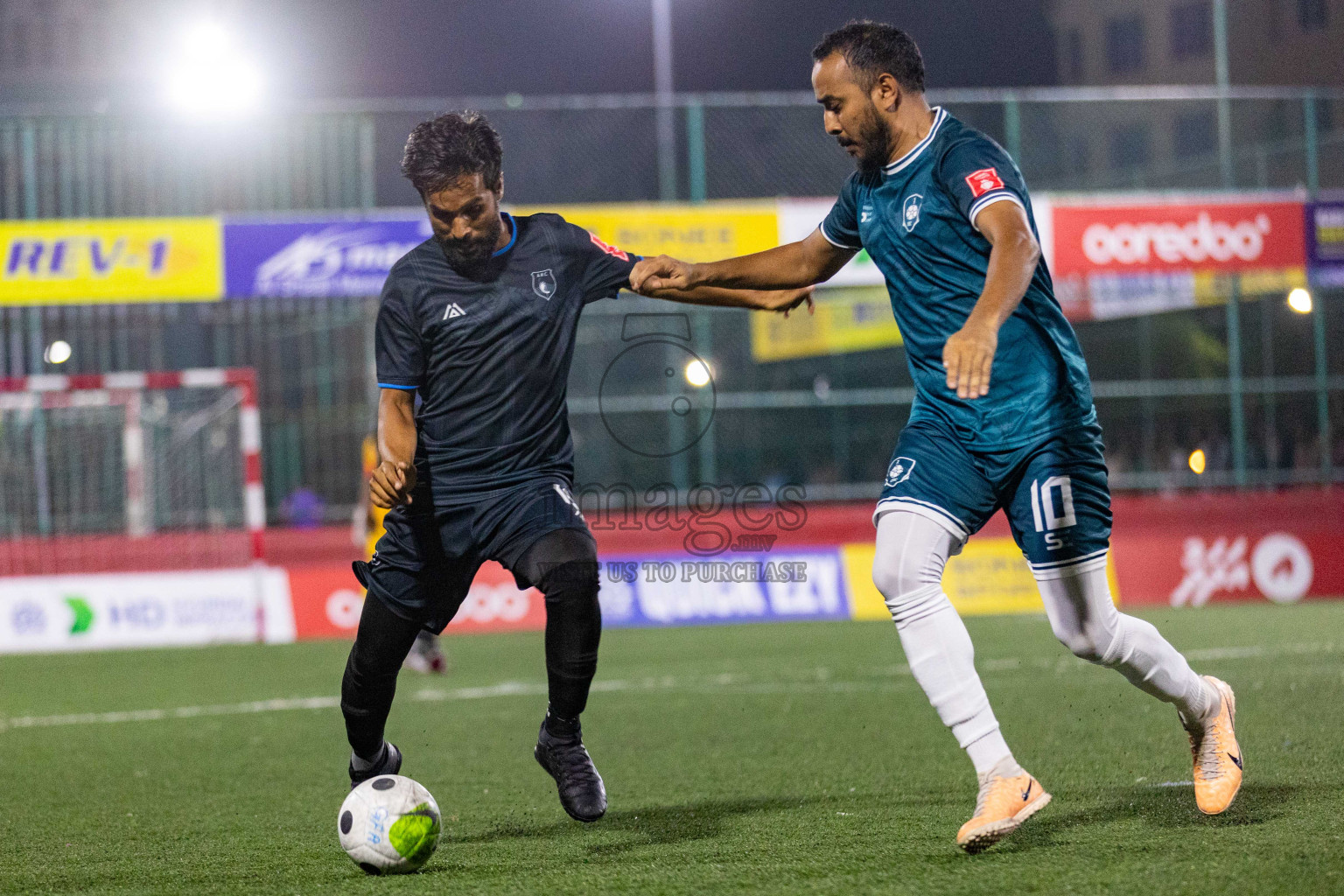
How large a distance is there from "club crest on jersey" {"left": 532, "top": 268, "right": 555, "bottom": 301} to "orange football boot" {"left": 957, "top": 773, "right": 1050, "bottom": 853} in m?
2.01

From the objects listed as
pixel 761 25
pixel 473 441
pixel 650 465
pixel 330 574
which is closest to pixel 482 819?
pixel 473 441

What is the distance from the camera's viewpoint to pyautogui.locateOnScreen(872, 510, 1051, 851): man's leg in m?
4.00

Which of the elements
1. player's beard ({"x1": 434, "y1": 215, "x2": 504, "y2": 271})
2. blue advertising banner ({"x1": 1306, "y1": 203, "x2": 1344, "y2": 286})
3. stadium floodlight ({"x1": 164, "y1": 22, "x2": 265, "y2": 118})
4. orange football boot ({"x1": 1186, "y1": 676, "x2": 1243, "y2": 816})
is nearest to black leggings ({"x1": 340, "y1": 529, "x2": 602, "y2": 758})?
player's beard ({"x1": 434, "y1": 215, "x2": 504, "y2": 271})

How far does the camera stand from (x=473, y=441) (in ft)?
15.2

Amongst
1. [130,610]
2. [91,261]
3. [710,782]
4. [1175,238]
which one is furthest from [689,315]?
[710,782]

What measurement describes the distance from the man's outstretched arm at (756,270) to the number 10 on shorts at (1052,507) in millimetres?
1050

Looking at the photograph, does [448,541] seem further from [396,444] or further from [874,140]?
[874,140]

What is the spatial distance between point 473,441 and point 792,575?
30.9ft

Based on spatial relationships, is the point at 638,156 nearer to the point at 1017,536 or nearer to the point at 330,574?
the point at 330,574

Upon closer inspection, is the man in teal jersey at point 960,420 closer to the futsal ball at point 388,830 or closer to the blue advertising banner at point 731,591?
the futsal ball at point 388,830

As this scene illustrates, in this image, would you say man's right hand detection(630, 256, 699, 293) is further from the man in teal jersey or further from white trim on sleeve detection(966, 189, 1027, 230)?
white trim on sleeve detection(966, 189, 1027, 230)

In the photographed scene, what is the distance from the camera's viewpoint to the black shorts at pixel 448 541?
4555 mm

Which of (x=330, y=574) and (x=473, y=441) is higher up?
(x=473, y=441)

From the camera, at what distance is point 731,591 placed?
13867 millimetres
